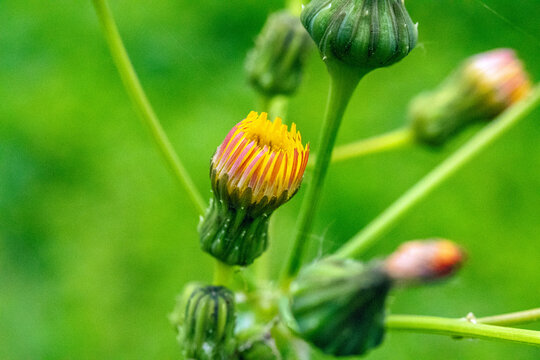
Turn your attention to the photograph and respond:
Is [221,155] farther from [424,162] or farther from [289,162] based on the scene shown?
[424,162]

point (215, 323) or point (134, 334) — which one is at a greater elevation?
point (215, 323)

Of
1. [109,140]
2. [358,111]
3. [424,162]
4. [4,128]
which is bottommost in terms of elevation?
[424,162]

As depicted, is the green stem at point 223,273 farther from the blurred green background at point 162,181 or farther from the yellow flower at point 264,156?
the blurred green background at point 162,181


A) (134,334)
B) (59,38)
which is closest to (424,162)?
(134,334)

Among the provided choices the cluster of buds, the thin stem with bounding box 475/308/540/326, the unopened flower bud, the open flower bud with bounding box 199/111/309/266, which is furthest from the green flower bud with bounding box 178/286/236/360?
the thin stem with bounding box 475/308/540/326

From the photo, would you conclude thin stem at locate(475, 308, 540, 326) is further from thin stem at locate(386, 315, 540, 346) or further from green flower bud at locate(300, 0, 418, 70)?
green flower bud at locate(300, 0, 418, 70)
